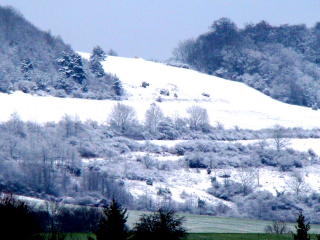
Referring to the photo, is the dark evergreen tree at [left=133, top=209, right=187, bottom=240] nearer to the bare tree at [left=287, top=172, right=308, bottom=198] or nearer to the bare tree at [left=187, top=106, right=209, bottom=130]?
the bare tree at [left=287, top=172, right=308, bottom=198]

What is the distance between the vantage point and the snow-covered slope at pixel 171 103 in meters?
162

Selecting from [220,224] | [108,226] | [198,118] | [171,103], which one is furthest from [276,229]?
[171,103]

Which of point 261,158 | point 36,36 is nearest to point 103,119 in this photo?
point 261,158

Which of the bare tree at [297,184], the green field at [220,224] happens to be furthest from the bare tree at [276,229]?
the bare tree at [297,184]

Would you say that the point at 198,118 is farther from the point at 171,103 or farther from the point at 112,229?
the point at 112,229

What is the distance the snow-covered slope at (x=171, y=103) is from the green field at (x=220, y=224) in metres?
49.0

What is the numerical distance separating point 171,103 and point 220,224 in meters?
79.8

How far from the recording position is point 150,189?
425ft

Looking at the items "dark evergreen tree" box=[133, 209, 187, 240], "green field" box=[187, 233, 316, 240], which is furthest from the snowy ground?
"dark evergreen tree" box=[133, 209, 187, 240]

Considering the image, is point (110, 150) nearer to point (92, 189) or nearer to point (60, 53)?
point (92, 189)

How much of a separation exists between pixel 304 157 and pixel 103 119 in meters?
32.7

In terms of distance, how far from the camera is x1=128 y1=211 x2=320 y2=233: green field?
307 ft

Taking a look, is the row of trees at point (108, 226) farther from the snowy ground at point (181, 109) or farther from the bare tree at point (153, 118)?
the bare tree at point (153, 118)

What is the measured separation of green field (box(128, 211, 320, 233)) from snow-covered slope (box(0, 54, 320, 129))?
1930 inches
